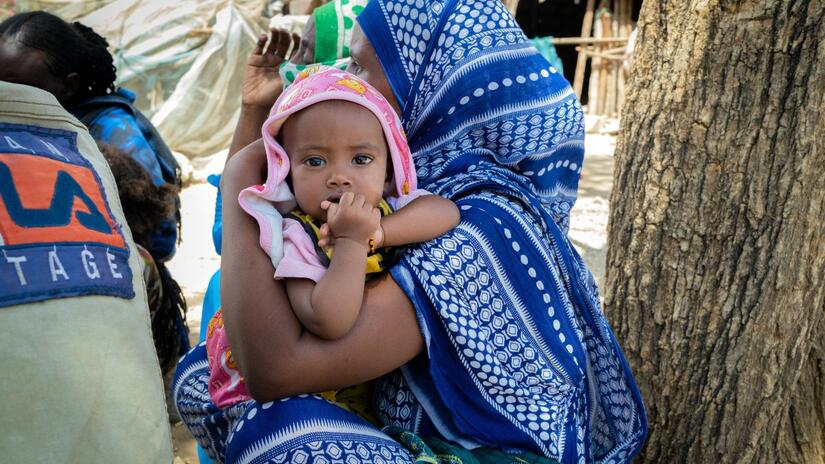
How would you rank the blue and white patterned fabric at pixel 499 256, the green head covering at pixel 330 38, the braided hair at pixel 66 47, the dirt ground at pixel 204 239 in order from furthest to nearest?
1. the dirt ground at pixel 204 239
2. the braided hair at pixel 66 47
3. the green head covering at pixel 330 38
4. the blue and white patterned fabric at pixel 499 256

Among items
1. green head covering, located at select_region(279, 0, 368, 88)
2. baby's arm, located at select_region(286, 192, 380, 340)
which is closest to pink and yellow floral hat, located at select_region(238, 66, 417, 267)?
baby's arm, located at select_region(286, 192, 380, 340)

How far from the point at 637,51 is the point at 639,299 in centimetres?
76

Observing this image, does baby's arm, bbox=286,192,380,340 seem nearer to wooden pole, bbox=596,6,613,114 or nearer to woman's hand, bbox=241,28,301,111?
A: woman's hand, bbox=241,28,301,111

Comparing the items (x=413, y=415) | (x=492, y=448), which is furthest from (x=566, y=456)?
(x=413, y=415)

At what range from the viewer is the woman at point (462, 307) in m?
1.58

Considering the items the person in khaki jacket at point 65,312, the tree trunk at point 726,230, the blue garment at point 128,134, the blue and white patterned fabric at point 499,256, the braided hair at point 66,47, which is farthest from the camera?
the blue garment at point 128,134

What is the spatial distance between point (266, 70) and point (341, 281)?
1270mm

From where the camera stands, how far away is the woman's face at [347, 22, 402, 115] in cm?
196

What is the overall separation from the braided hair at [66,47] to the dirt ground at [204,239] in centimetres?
159

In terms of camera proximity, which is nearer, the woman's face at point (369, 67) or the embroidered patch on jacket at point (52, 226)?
the embroidered patch on jacket at point (52, 226)

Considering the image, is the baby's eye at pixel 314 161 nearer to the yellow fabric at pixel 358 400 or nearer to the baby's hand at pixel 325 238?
the baby's hand at pixel 325 238

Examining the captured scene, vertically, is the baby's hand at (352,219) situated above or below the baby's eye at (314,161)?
below

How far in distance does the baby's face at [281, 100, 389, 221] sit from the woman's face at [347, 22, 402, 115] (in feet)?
1.14

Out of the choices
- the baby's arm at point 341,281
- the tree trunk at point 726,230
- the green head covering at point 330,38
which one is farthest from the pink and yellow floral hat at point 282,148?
the tree trunk at point 726,230
